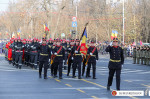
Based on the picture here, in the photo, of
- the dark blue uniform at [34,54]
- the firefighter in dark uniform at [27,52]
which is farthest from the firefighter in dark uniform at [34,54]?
the firefighter in dark uniform at [27,52]

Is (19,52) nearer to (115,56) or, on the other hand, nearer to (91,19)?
(115,56)

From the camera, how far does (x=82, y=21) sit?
84.2m

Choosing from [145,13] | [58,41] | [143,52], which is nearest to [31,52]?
[58,41]

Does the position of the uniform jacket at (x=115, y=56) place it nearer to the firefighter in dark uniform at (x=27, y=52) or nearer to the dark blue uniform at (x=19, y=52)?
the dark blue uniform at (x=19, y=52)

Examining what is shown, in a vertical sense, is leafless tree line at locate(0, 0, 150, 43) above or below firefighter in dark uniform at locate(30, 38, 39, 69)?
above

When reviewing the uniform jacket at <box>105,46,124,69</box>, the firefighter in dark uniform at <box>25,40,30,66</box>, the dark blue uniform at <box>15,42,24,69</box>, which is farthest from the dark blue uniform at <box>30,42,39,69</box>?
the uniform jacket at <box>105,46,124,69</box>

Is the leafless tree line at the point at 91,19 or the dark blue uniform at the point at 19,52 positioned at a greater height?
the leafless tree line at the point at 91,19

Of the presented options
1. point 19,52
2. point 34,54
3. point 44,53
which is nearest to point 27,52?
point 19,52

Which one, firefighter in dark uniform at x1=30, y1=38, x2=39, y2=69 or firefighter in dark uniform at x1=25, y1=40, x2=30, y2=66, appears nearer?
firefighter in dark uniform at x1=30, y1=38, x2=39, y2=69

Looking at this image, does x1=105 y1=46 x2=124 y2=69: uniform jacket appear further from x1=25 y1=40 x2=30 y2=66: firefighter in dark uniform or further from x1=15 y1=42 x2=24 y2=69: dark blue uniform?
x1=25 y1=40 x2=30 y2=66: firefighter in dark uniform

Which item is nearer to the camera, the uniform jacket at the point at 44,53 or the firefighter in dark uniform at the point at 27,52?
the uniform jacket at the point at 44,53

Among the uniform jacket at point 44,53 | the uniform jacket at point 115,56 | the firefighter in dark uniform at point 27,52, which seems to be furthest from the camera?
the firefighter in dark uniform at point 27,52

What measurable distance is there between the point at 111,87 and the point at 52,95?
125 inches

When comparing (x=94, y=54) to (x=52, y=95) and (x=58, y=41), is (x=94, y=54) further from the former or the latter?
(x=52, y=95)
